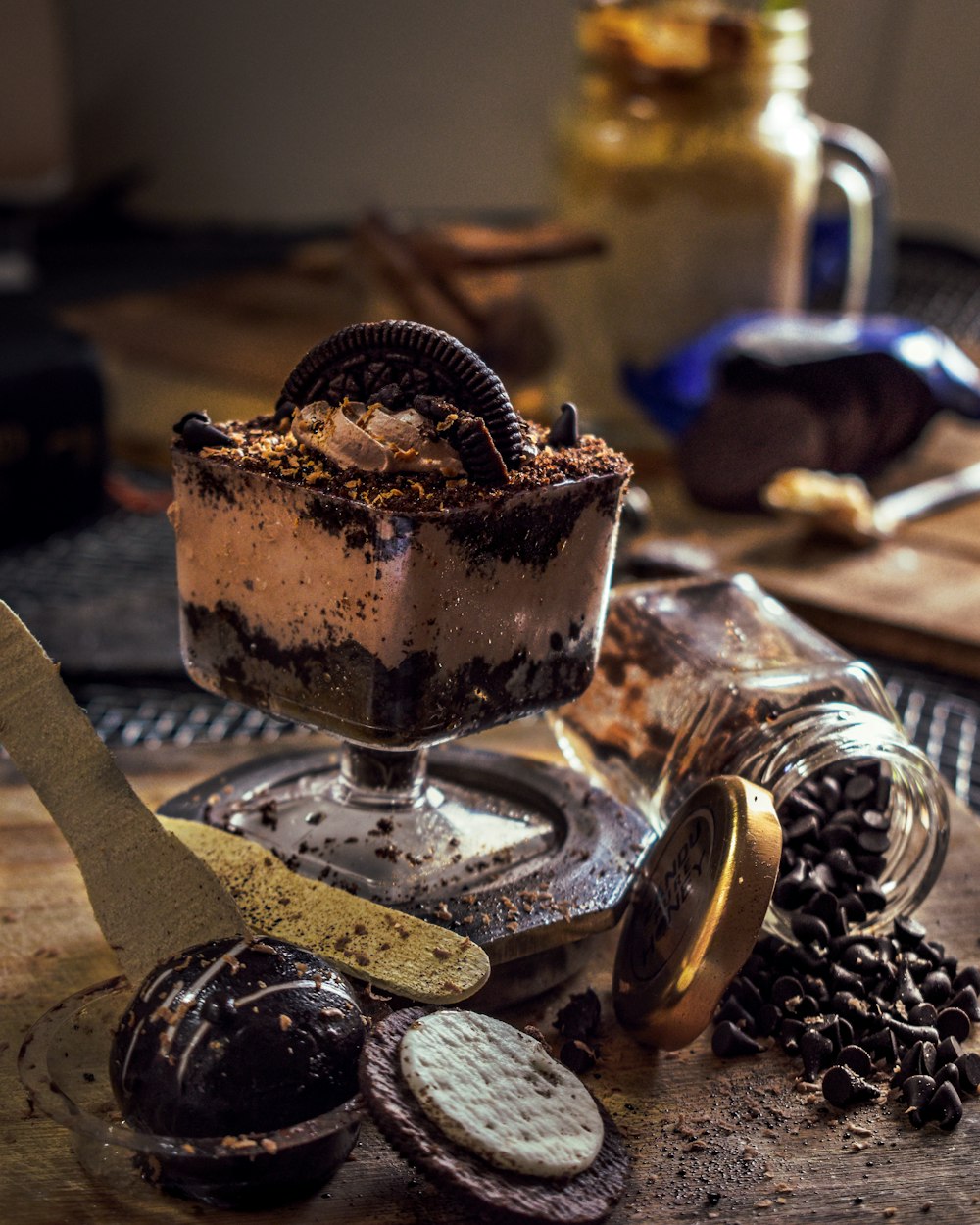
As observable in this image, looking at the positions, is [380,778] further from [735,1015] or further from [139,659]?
[139,659]

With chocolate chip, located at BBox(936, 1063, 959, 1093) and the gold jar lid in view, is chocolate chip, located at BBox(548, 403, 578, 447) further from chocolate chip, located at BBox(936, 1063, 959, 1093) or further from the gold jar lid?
chocolate chip, located at BBox(936, 1063, 959, 1093)

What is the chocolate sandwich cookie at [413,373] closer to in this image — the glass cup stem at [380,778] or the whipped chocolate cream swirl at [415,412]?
the whipped chocolate cream swirl at [415,412]

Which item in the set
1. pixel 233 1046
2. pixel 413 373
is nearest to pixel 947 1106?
pixel 233 1046

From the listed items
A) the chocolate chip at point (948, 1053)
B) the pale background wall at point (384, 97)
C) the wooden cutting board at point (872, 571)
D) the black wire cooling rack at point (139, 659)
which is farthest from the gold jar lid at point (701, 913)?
the pale background wall at point (384, 97)

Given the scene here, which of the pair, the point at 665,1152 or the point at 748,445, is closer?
the point at 665,1152

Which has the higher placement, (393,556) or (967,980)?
(393,556)

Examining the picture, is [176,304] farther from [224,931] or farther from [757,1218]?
[757,1218]
